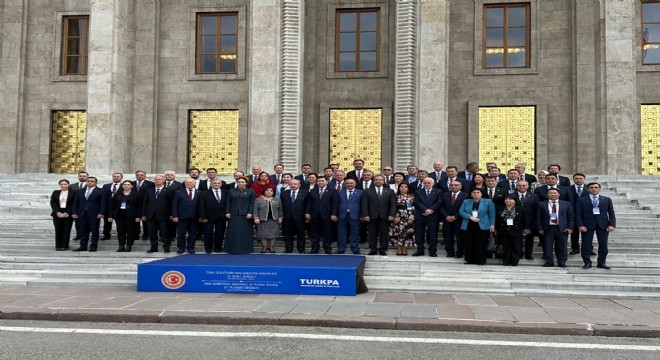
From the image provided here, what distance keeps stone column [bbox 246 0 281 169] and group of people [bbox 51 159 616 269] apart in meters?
6.02

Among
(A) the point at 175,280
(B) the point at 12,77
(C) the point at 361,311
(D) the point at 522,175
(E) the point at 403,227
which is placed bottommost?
→ (C) the point at 361,311

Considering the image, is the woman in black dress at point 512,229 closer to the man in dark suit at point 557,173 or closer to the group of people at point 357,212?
the group of people at point 357,212

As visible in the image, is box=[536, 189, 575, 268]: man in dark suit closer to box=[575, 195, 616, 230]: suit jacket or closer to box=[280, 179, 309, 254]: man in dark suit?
box=[575, 195, 616, 230]: suit jacket

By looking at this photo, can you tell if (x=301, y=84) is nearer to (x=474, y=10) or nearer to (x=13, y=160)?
(x=474, y=10)

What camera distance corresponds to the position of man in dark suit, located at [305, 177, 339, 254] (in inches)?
528

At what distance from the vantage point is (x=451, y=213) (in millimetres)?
13039

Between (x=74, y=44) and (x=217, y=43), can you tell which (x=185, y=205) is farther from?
(x=74, y=44)

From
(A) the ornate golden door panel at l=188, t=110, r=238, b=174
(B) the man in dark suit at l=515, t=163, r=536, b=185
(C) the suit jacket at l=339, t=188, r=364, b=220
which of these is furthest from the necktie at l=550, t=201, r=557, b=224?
(A) the ornate golden door panel at l=188, t=110, r=238, b=174

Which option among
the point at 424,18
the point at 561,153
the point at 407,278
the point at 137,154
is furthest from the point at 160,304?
the point at 561,153

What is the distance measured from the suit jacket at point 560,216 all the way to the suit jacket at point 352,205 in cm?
391

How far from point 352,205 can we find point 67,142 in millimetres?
17072

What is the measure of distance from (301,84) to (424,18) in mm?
5032

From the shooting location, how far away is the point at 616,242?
1341cm

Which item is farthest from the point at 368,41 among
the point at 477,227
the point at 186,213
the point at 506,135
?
the point at 477,227
